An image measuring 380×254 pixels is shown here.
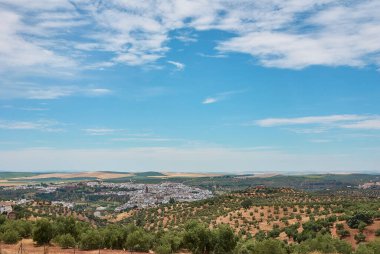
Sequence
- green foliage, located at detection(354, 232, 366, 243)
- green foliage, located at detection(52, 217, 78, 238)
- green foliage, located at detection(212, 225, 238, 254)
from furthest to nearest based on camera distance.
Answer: green foliage, located at detection(354, 232, 366, 243), green foliage, located at detection(52, 217, 78, 238), green foliage, located at detection(212, 225, 238, 254)

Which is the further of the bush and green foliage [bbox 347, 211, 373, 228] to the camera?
green foliage [bbox 347, 211, 373, 228]

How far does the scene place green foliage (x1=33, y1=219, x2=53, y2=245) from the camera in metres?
41.1

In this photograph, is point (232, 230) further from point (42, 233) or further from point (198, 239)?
point (42, 233)

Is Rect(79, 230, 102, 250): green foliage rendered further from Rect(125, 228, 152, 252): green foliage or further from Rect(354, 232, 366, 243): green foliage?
Rect(354, 232, 366, 243): green foliage

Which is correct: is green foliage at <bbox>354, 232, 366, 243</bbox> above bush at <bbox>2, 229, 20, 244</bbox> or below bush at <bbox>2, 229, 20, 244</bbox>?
below

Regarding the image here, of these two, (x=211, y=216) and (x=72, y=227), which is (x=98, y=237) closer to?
(x=72, y=227)

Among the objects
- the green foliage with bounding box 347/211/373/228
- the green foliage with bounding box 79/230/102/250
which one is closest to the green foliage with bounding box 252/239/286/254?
the green foliage with bounding box 79/230/102/250

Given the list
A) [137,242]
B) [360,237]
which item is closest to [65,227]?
[137,242]

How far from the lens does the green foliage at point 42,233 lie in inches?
1619

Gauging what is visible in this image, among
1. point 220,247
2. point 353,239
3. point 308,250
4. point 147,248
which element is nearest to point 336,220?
point 353,239

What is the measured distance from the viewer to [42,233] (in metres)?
41.2

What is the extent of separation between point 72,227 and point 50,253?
502 inches

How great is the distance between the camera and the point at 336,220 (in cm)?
6181

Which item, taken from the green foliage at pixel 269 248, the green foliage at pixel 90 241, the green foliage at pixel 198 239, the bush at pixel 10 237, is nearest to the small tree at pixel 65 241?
the green foliage at pixel 90 241
